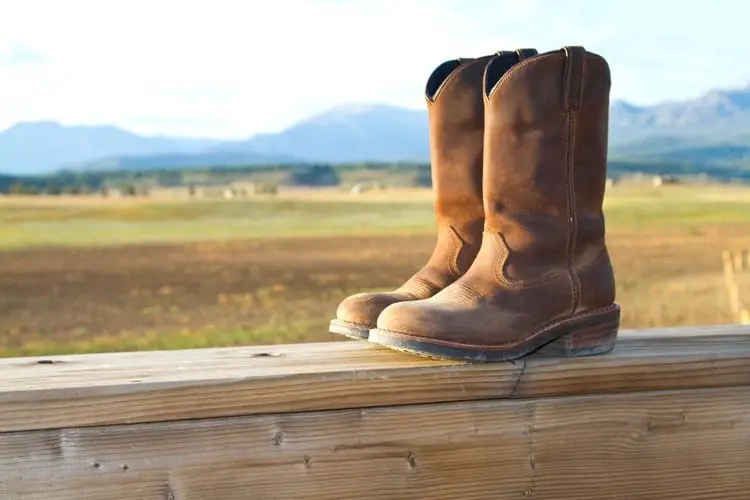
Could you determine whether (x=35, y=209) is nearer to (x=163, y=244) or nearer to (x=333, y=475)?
(x=163, y=244)

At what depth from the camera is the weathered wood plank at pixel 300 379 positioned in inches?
41.1

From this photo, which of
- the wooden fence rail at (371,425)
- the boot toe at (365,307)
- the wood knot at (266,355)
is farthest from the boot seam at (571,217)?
the wood knot at (266,355)

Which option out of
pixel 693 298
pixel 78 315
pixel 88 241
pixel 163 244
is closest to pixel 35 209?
pixel 88 241

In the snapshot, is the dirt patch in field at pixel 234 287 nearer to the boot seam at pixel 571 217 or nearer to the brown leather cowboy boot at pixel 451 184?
the brown leather cowboy boot at pixel 451 184

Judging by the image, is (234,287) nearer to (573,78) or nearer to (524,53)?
(524,53)

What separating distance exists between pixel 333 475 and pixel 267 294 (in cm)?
688

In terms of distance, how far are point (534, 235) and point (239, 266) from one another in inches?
314

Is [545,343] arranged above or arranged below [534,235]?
below

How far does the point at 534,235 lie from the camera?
123 centimetres

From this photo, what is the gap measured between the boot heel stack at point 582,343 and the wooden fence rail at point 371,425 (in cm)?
4

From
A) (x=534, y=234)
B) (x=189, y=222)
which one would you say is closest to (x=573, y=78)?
(x=534, y=234)

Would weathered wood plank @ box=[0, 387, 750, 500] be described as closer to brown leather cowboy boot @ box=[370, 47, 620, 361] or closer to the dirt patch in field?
brown leather cowboy boot @ box=[370, 47, 620, 361]

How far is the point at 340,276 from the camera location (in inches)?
344

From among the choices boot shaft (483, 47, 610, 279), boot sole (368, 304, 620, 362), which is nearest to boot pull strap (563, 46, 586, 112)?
boot shaft (483, 47, 610, 279)
